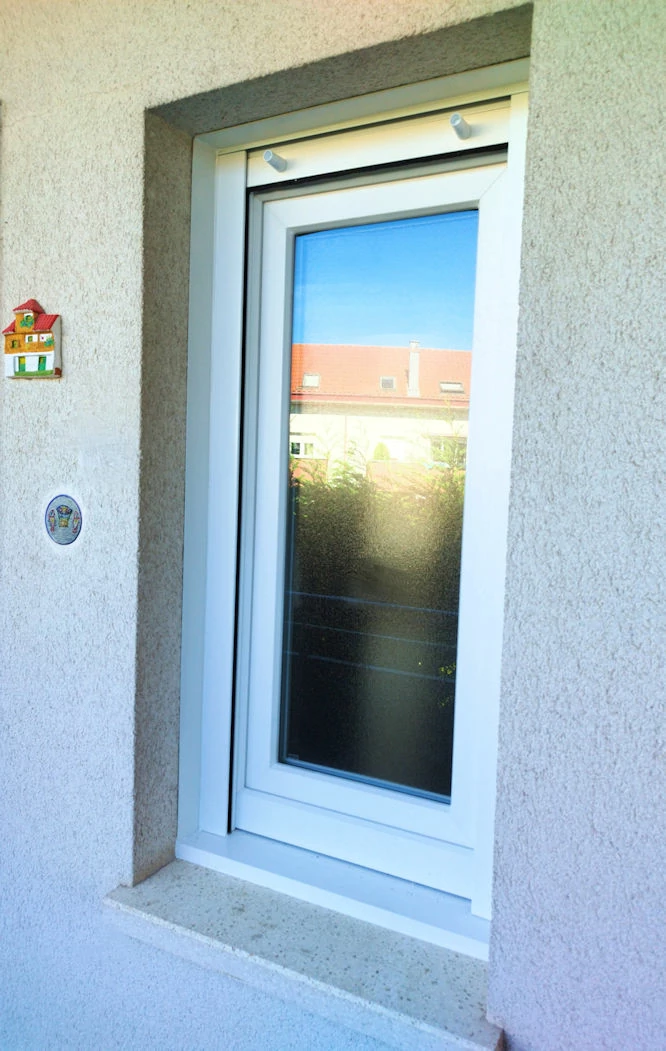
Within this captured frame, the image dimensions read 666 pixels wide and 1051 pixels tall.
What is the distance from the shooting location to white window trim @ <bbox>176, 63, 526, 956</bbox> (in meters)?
2.27

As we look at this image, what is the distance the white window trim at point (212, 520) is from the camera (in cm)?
227

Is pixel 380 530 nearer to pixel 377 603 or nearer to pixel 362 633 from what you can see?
pixel 377 603

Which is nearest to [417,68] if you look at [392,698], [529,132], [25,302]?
[529,132]

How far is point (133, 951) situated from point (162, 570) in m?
1.12

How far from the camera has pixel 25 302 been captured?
2338 millimetres

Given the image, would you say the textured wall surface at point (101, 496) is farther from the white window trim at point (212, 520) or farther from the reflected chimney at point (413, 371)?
the reflected chimney at point (413, 371)

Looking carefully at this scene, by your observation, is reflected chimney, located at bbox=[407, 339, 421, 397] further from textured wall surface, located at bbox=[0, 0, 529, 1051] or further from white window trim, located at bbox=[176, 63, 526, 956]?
textured wall surface, located at bbox=[0, 0, 529, 1051]

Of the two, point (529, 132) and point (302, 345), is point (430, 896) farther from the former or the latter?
point (529, 132)

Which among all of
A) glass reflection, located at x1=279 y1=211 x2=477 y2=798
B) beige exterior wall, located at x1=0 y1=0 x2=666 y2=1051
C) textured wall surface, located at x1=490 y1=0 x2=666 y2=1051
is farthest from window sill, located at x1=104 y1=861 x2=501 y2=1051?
glass reflection, located at x1=279 y1=211 x2=477 y2=798

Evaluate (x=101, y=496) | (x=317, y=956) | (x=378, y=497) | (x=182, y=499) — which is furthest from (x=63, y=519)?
(x=317, y=956)

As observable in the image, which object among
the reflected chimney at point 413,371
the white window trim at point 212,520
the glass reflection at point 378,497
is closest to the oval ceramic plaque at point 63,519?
the white window trim at point 212,520

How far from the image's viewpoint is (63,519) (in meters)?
2.32

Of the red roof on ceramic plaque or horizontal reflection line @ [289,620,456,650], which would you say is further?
the red roof on ceramic plaque

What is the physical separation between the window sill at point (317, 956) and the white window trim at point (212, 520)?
0.37 feet
